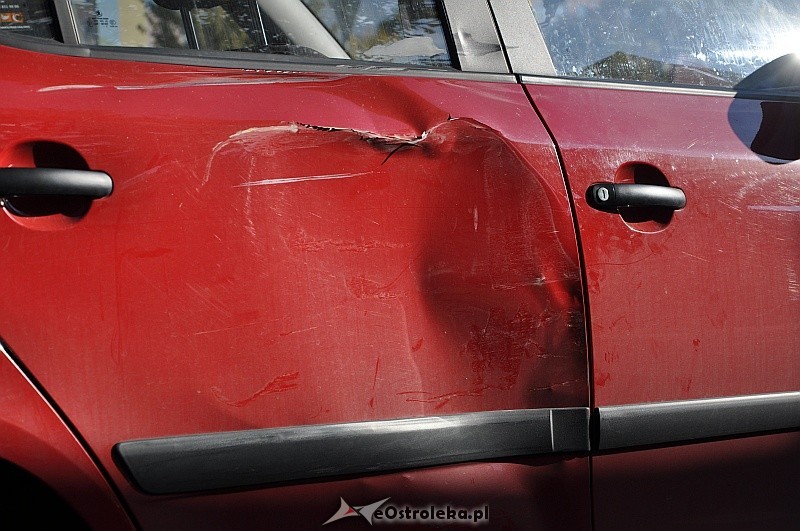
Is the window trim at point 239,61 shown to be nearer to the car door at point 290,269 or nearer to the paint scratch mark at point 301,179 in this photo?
the car door at point 290,269

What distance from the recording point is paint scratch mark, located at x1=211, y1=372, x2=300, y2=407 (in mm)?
1288

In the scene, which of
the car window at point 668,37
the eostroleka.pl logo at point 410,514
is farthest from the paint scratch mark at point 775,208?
the eostroleka.pl logo at point 410,514

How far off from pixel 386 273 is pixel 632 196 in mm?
480

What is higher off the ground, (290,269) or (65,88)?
(65,88)

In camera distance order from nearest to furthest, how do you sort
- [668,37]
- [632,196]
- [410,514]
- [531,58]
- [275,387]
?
[275,387] < [410,514] < [632,196] < [531,58] < [668,37]

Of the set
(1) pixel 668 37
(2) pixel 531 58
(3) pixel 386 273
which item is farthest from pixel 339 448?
(1) pixel 668 37

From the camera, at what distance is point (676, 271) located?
153 cm

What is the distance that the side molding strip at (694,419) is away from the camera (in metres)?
1.51

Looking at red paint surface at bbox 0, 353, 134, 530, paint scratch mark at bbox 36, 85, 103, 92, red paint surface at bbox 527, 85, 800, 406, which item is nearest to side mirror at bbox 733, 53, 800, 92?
red paint surface at bbox 527, 85, 800, 406

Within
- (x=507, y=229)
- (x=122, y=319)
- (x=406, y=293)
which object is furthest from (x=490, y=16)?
(x=122, y=319)

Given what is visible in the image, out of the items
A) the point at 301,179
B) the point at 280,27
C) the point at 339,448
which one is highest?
the point at 280,27

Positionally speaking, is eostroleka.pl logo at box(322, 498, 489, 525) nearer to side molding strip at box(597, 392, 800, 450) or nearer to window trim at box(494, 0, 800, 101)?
side molding strip at box(597, 392, 800, 450)

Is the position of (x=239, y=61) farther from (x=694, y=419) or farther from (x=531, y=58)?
(x=694, y=419)

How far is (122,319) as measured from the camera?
1.22 m
